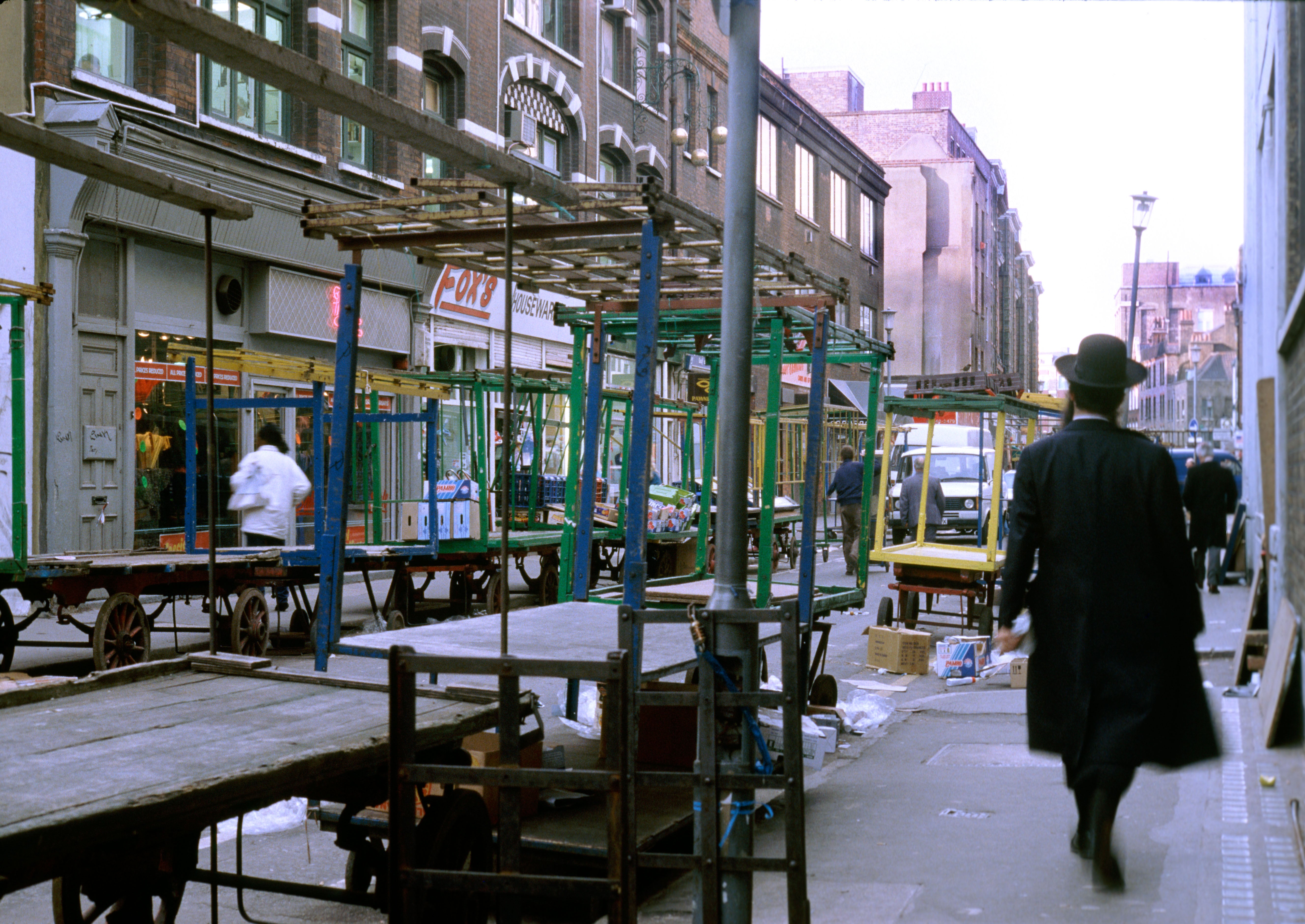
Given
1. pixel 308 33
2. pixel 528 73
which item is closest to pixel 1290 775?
pixel 308 33

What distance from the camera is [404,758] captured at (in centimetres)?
376

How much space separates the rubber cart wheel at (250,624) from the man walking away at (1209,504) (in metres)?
12.9

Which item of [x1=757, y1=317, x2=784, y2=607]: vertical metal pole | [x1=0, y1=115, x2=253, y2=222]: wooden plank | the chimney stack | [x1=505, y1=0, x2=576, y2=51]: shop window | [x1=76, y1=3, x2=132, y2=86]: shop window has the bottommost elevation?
[x1=757, y1=317, x2=784, y2=607]: vertical metal pole

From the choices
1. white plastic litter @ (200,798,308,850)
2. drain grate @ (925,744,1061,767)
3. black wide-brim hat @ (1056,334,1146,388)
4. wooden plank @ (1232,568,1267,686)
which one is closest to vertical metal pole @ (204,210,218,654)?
white plastic litter @ (200,798,308,850)

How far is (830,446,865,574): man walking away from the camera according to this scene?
61.6 feet

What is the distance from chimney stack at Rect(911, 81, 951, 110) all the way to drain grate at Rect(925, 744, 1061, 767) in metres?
58.3

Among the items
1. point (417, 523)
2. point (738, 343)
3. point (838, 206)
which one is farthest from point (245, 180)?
point (838, 206)

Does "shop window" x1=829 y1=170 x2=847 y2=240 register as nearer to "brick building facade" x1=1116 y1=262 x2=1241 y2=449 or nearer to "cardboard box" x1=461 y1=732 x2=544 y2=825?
"brick building facade" x1=1116 y1=262 x2=1241 y2=449

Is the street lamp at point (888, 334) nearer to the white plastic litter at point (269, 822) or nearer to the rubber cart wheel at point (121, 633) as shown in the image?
the rubber cart wheel at point (121, 633)

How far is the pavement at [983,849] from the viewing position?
4738 mm

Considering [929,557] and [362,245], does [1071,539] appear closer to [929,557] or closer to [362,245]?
[362,245]

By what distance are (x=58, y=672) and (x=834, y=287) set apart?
7225 millimetres

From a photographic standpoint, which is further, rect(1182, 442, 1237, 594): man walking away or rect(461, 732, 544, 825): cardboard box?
rect(1182, 442, 1237, 594): man walking away

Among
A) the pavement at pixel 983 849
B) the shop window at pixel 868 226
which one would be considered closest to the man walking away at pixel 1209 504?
the pavement at pixel 983 849
